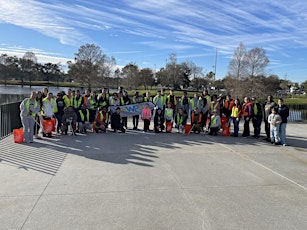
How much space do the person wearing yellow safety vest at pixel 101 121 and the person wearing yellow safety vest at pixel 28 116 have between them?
9.44 feet

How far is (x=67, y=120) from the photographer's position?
11.2 metres

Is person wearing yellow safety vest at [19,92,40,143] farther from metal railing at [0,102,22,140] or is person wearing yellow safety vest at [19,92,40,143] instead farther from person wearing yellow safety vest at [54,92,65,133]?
person wearing yellow safety vest at [54,92,65,133]

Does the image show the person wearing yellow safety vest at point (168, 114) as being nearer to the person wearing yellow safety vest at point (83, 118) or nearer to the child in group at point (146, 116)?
the child in group at point (146, 116)

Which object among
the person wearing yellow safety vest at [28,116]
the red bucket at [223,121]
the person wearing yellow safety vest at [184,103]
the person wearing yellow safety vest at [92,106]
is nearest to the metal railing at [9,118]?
the person wearing yellow safety vest at [28,116]

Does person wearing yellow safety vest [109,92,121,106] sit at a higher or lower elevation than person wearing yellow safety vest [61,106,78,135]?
higher

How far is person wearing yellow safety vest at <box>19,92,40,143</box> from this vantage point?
9.40 meters

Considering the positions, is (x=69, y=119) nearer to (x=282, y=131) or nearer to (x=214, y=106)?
(x=214, y=106)

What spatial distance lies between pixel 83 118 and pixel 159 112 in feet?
11.3

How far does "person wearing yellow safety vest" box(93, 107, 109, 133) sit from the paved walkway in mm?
2194

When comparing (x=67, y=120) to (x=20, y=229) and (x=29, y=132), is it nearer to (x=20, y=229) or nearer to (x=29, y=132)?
(x=29, y=132)

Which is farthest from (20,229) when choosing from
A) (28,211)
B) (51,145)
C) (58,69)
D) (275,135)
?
(58,69)

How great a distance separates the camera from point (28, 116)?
9531 mm

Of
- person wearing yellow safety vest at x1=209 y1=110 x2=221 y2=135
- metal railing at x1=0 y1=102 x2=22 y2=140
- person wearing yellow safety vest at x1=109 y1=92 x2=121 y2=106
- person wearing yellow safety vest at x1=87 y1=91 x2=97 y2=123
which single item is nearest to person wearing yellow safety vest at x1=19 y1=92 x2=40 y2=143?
metal railing at x1=0 y1=102 x2=22 y2=140

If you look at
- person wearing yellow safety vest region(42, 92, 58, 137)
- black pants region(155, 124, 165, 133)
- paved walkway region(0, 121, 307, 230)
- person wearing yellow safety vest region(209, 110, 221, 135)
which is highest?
person wearing yellow safety vest region(42, 92, 58, 137)
